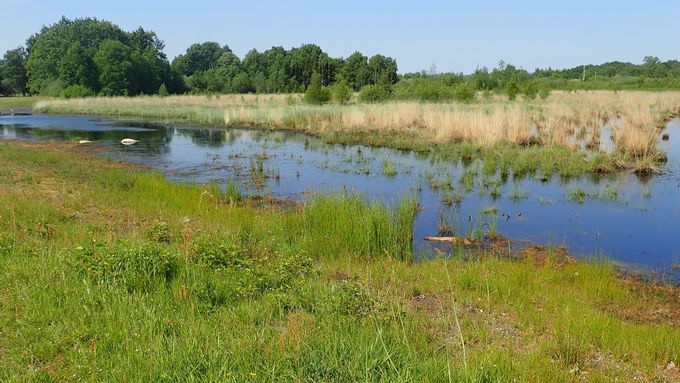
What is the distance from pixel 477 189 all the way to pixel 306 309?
8323 mm

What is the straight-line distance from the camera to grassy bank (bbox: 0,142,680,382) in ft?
10.6

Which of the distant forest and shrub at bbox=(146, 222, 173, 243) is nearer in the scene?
shrub at bbox=(146, 222, 173, 243)

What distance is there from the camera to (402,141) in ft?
62.9

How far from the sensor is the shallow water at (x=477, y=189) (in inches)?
319

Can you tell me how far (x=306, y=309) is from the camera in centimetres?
430

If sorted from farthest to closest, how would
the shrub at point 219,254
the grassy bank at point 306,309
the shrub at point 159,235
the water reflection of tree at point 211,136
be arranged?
the water reflection of tree at point 211,136 → the shrub at point 159,235 → the shrub at point 219,254 → the grassy bank at point 306,309

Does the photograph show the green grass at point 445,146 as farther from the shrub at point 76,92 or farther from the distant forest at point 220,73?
the shrub at point 76,92

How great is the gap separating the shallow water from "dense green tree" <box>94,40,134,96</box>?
159 ft

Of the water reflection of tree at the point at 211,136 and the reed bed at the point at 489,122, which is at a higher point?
the reed bed at the point at 489,122

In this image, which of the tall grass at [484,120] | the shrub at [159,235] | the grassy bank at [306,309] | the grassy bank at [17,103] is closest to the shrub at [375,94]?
the tall grass at [484,120]

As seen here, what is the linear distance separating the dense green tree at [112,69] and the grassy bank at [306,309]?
205 feet

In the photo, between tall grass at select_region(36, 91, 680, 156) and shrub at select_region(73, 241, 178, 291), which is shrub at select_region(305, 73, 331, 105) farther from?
shrub at select_region(73, 241, 178, 291)

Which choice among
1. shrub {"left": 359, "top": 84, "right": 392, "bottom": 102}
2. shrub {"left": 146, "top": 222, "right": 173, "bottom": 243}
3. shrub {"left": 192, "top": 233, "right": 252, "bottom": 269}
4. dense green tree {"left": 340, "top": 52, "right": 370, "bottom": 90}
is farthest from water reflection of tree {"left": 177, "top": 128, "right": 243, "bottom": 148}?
dense green tree {"left": 340, "top": 52, "right": 370, "bottom": 90}

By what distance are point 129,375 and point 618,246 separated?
7638mm
